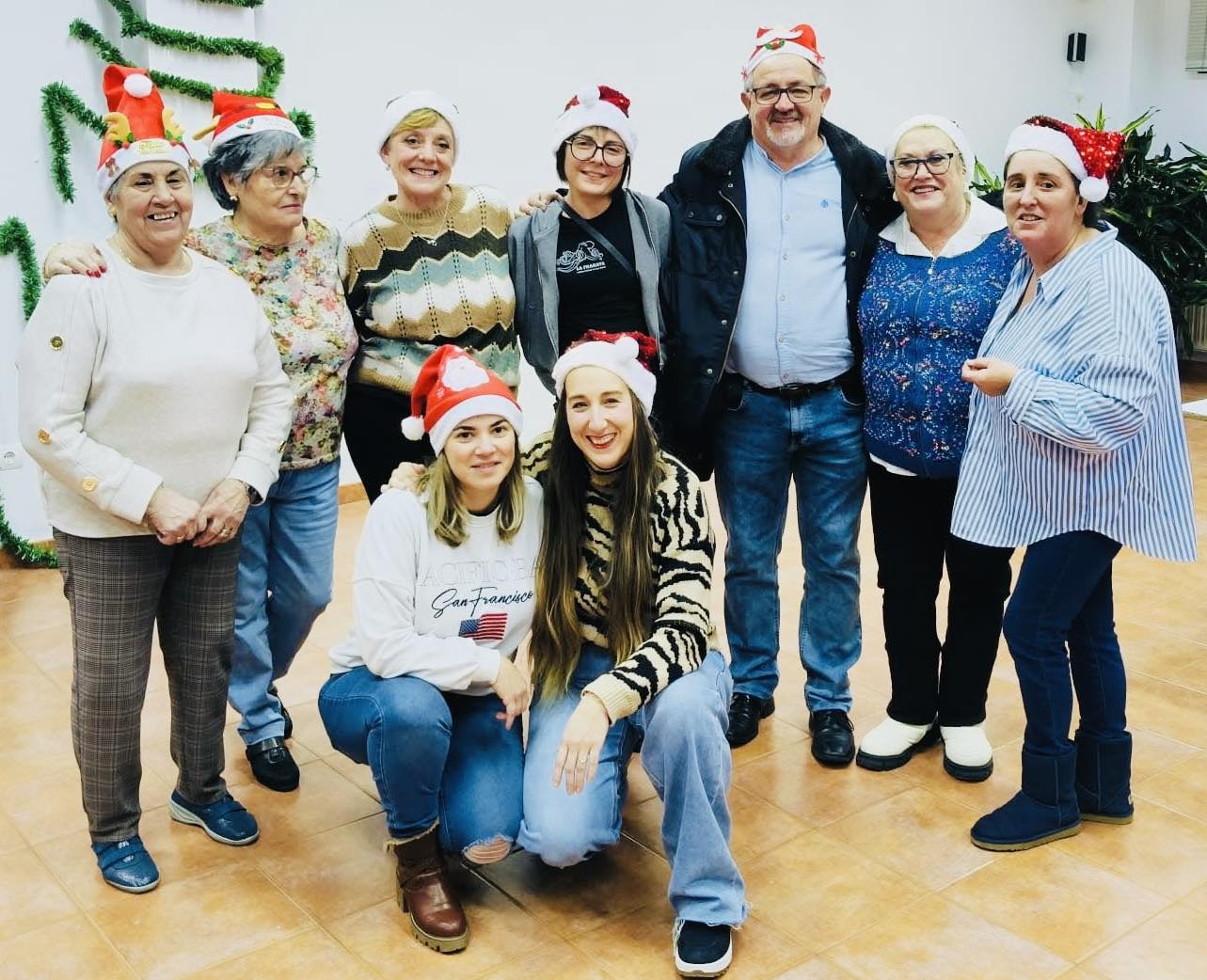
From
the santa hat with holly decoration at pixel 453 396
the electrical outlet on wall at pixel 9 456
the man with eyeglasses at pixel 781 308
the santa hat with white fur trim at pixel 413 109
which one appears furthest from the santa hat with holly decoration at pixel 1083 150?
the electrical outlet on wall at pixel 9 456

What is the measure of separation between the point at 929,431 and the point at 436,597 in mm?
1091

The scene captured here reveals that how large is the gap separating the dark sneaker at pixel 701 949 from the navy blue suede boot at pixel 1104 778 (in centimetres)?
94

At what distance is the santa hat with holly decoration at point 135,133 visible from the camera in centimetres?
232

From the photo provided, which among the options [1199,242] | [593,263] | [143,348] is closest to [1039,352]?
[593,263]

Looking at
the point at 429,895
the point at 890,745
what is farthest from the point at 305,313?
the point at 890,745

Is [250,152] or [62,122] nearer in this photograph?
[250,152]

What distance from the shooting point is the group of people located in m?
2.33

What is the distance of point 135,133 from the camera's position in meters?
2.34

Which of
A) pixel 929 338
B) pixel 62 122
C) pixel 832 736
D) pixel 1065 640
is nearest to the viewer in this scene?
pixel 1065 640

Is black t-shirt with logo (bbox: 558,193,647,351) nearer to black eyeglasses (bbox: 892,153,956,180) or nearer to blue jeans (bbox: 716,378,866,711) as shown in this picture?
blue jeans (bbox: 716,378,866,711)

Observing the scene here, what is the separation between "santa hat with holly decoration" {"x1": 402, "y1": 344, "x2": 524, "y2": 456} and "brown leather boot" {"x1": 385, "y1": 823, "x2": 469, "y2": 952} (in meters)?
0.74

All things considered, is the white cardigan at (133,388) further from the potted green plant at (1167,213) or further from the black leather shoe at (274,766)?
the potted green plant at (1167,213)

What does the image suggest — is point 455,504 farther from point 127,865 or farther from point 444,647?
point 127,865

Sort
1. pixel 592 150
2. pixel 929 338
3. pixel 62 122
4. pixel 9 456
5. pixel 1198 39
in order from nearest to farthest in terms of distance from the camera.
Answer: pixel 929 338 < pixel 592 150 < pixel 62 122 < pixel 9 456 < pixel 1198 39
